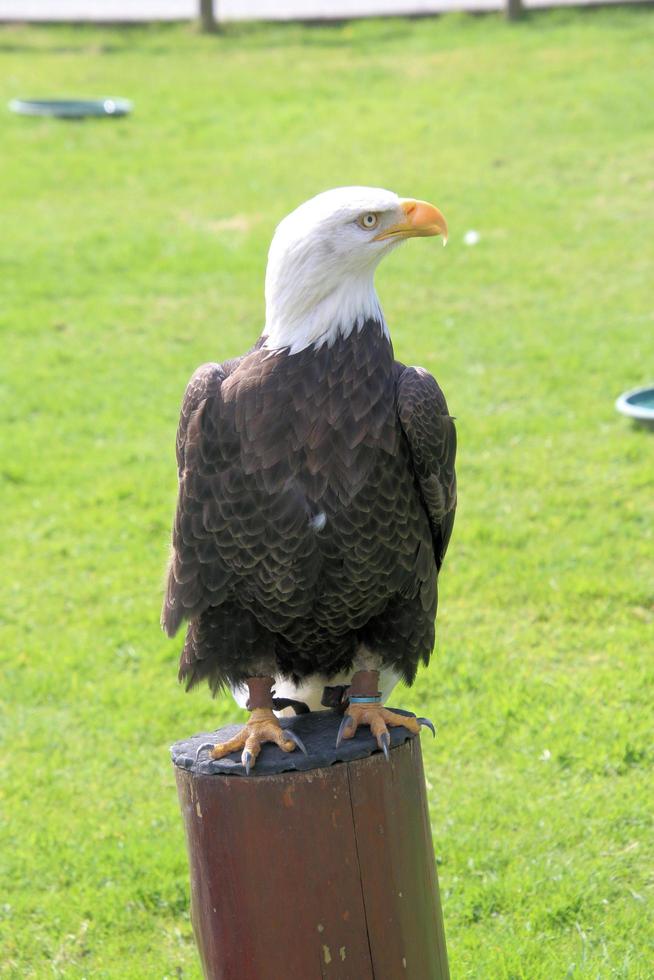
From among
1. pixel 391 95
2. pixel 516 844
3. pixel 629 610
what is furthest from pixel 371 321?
pixel 391 95

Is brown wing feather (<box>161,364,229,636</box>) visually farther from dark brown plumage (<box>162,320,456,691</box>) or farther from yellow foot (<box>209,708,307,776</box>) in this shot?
yellow foot (<box>209,708,307,776</box>)

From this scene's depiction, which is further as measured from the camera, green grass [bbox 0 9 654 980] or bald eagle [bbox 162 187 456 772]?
green grass [bbox 0 9 654 980]

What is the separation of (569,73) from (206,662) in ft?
47.0

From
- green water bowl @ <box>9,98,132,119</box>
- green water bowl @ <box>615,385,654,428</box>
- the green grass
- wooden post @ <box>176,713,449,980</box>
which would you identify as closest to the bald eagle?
wooden post @ <box>176,713,449,980</box>

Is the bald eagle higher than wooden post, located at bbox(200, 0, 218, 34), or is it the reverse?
wooden post, located at bbox(200, 0, 218, 34)

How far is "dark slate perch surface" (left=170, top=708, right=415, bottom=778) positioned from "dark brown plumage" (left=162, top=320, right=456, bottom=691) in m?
0.23

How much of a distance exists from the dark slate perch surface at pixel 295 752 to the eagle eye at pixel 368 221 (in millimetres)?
1271

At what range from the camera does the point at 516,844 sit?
468cm

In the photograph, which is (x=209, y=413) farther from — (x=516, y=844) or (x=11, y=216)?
(x=11, y=216)

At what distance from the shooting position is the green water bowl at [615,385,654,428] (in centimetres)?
785

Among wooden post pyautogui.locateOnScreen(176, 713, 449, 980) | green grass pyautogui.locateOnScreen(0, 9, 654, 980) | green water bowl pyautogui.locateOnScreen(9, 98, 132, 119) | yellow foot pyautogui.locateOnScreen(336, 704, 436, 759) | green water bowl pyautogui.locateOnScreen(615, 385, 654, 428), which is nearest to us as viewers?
wooden post pyautogui.locateOnScreen(176, 713, 449, 980)

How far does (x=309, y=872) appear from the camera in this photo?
3178 mm

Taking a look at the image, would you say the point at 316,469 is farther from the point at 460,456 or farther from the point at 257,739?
the point at 460,456

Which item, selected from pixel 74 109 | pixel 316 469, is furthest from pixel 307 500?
pixel 74 109
